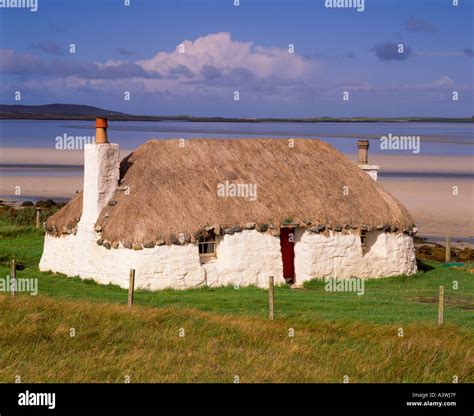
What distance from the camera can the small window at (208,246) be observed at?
2667cm

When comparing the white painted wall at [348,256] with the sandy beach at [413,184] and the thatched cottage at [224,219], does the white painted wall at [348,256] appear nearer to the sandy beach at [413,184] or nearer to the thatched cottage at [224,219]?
the thatched cottage at [224,219]

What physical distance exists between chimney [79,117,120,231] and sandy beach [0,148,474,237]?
22.1 m

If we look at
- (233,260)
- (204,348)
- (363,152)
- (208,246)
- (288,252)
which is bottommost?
(204,348)

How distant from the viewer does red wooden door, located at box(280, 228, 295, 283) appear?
92.8ft

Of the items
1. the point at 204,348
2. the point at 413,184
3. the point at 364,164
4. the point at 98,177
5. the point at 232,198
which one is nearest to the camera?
the point at 204,348

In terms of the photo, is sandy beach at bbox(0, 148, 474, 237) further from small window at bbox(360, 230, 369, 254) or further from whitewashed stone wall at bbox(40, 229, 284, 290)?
whitewashed stone wall at bbox(40, 229, 284, 290)

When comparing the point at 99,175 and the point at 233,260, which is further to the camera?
the point at 233,260

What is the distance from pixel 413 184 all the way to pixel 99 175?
42.8 m

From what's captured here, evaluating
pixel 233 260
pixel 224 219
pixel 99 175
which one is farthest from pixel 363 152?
pixel 99 175

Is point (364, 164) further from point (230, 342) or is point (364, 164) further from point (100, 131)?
point (230, 342)

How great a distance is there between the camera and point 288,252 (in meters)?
28.4

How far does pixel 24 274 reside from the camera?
27531mm

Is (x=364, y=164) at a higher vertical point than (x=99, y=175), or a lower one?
higher
